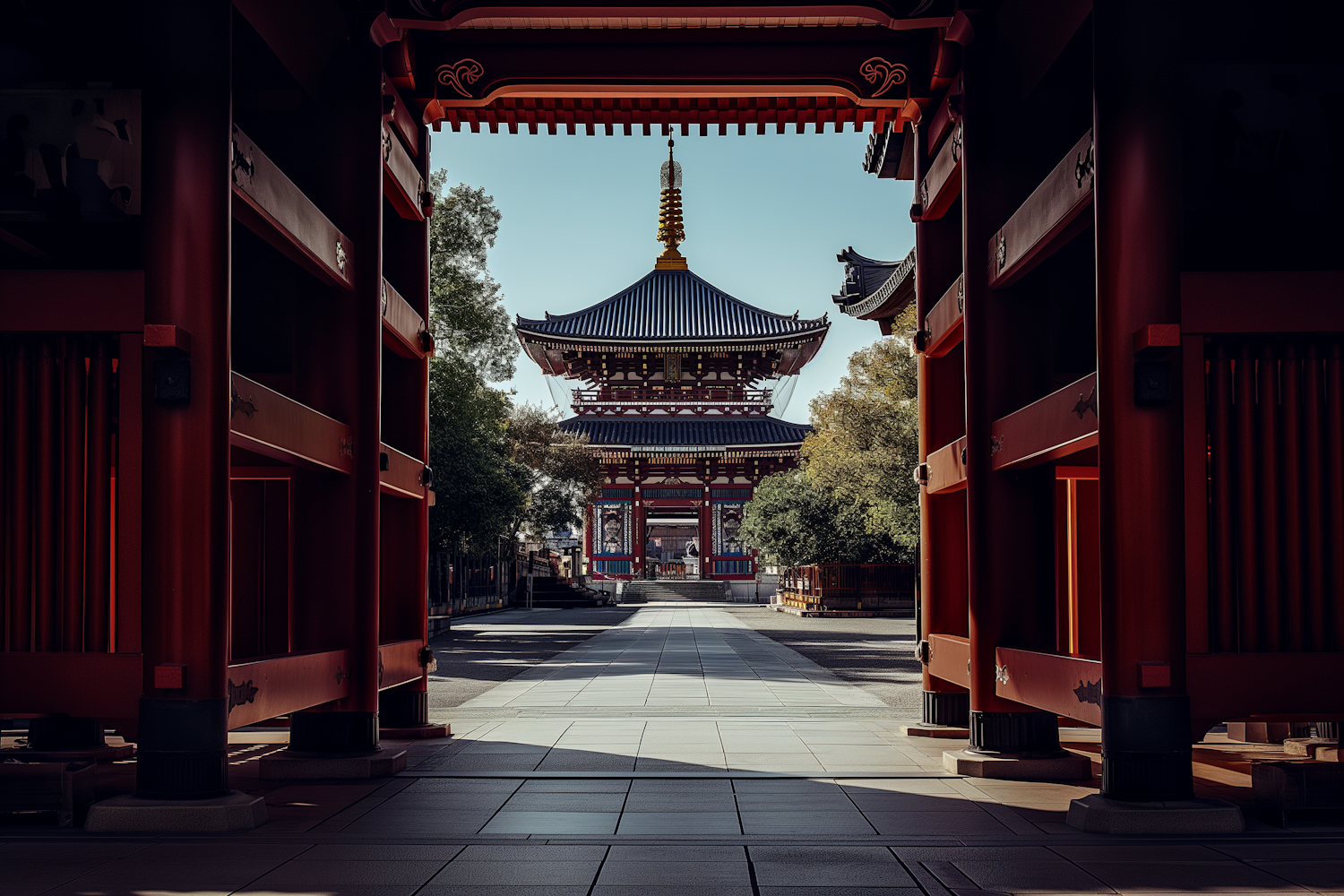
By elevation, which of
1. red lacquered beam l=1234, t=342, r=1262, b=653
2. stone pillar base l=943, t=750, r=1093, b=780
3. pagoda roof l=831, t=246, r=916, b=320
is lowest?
stone pillar base l=943, t=750, r=1093, b=780

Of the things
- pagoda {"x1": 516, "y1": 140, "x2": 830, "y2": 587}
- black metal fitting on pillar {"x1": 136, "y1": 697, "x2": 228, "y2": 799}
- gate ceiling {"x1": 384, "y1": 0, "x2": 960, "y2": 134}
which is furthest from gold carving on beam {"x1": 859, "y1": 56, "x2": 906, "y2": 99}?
pagoda {"x1": 516, "y1": 140, "x2": 830, "y2": 587}

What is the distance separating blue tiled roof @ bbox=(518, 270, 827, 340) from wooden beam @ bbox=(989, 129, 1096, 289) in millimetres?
40534

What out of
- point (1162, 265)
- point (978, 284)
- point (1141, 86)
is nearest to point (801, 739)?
point (978, 284)

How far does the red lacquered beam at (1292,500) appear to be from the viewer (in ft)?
21.0

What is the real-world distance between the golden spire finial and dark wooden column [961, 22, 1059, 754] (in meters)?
45.8

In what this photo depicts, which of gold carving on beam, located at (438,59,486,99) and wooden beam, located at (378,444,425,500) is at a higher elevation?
gold carving on beam, located at (438,59,486,99)

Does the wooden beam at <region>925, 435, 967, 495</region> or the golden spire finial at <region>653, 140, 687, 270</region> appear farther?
the golden spire finial at <region>653, 140, 687, 270</region>

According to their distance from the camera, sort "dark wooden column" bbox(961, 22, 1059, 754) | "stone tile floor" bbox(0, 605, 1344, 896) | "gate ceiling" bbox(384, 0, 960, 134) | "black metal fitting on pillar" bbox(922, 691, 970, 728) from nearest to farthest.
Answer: "stone tile floor" bbox(0, 605, 1344, 896)
"dark wooden column" bbox(961, 22, 1059, 754)
"gate ceiling" bbox(384, 0, 960, 134)
"black metal fitting on pillar" bbox(922, 691, 970, 728)

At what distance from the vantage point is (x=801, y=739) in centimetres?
966

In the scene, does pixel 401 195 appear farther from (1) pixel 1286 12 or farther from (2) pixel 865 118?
(1) pixel 1286 12

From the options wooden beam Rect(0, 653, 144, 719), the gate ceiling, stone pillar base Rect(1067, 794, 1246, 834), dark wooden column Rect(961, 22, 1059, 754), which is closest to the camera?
stone pillar base Rect(1067, 794, 1246, 834)

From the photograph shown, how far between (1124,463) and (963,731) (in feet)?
13.6

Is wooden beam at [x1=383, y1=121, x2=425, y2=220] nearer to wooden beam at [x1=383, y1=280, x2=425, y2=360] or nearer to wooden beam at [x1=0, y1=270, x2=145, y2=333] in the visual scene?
wooden beam at [x1=383, y1=280, x2=425, y2=360]

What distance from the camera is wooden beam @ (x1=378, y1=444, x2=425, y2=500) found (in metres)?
8.69
